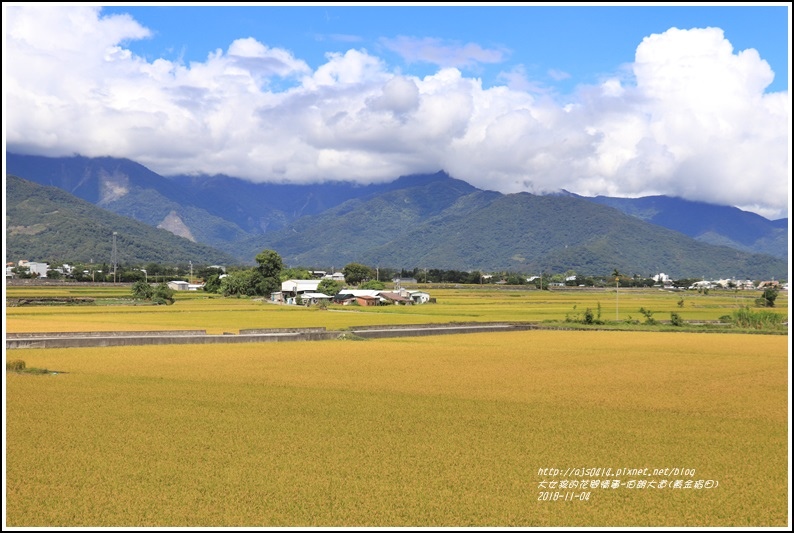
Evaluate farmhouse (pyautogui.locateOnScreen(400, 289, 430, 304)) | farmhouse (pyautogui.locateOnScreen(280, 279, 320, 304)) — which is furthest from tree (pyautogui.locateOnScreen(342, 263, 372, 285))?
farmhouse (pyautogui.locateOnScreen(400, 289, 430, 304))

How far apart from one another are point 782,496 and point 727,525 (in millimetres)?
2151

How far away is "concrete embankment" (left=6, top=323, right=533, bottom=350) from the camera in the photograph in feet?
119

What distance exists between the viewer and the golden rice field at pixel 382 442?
37.5 feet

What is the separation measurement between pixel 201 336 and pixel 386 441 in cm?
2536

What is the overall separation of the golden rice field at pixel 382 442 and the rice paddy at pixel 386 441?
0.20 feet

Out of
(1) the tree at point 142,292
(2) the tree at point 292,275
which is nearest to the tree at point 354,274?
(2) the tree at point 292,275

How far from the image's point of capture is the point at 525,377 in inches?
1079

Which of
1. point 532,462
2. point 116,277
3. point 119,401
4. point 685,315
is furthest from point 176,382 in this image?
point 116,277

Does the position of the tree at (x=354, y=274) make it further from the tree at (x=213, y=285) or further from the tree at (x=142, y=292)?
the tree at (x=142, y=292)

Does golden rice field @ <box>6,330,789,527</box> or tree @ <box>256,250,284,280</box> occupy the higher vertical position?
tree @ <box>256,250,284,280</box>

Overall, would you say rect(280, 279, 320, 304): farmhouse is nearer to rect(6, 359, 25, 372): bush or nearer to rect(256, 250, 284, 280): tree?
rect(256, 250, 284, 280): tree

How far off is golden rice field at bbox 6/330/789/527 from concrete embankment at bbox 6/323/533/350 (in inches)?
211

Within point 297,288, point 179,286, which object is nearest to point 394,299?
point 297,288

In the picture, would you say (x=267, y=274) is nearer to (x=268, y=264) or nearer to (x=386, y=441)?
(x=268, y=264)
